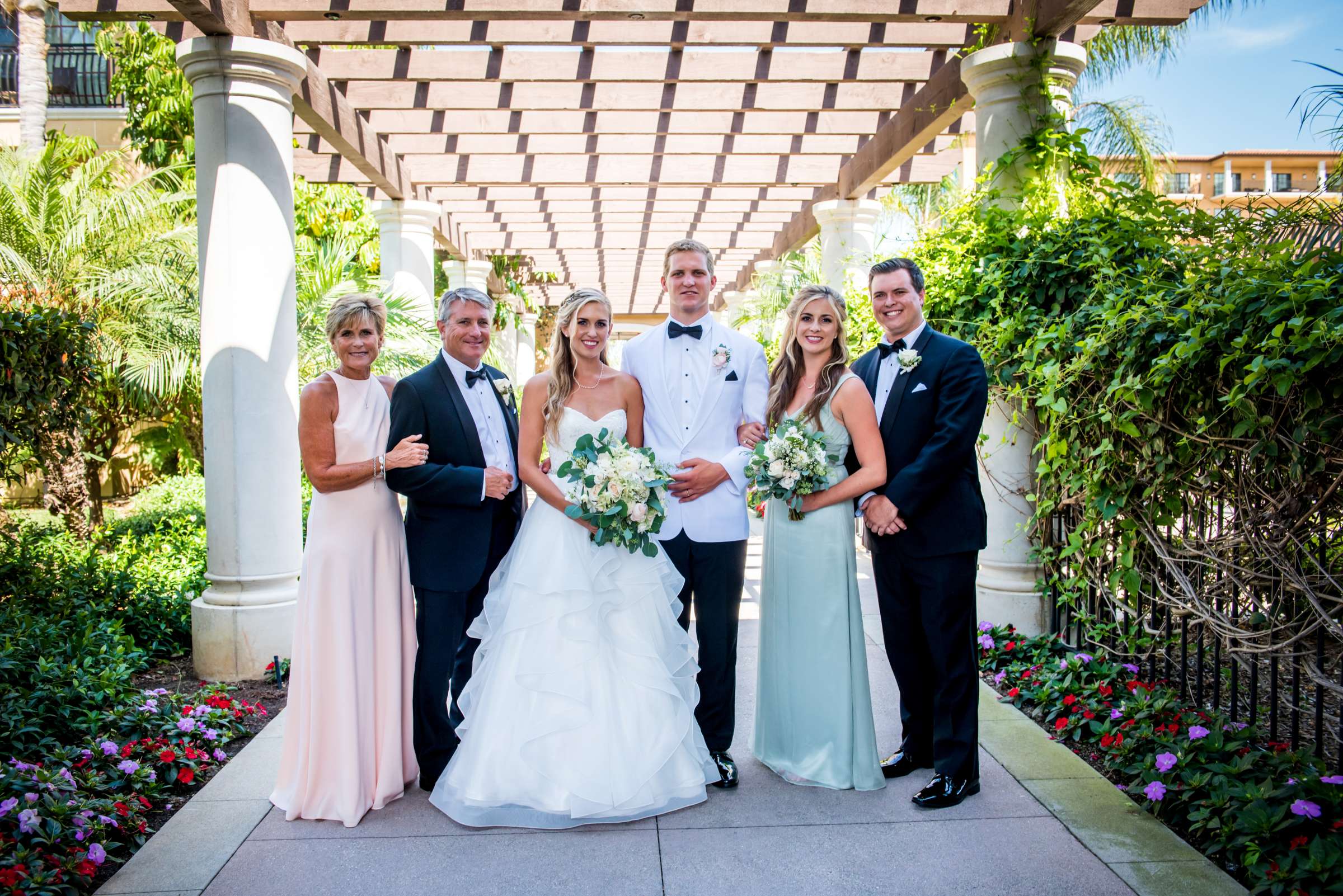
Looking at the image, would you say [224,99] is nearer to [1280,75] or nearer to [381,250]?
[381,250]

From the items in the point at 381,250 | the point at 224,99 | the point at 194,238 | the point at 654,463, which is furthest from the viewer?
the point at 381,250

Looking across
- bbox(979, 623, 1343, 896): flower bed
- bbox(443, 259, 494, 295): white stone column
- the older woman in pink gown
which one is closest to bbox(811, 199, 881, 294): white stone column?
bbox(979, 623, 1343, 896): flower bed

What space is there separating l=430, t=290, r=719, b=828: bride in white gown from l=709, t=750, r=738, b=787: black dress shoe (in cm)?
5

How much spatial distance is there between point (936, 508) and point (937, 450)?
24 centimetres

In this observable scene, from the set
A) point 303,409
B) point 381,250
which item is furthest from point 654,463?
point 381,250

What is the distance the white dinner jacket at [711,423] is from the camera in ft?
12.5

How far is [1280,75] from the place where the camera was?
51.2 metres

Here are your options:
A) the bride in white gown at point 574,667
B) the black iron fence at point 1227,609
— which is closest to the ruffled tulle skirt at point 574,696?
the bride in white gown at point 574,667

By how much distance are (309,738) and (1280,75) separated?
62473 millimetres

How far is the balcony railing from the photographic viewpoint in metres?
20.2

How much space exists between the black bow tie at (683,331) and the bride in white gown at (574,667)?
27 centimetres

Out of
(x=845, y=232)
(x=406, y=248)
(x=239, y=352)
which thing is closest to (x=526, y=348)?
(x=406, y=248)

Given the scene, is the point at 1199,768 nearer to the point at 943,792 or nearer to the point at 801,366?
the point at 943,792

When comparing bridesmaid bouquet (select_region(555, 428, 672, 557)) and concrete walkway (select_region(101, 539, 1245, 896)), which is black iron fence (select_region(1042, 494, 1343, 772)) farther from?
bridesmaid bouquet (select_region(555, 428, 672, 557))
